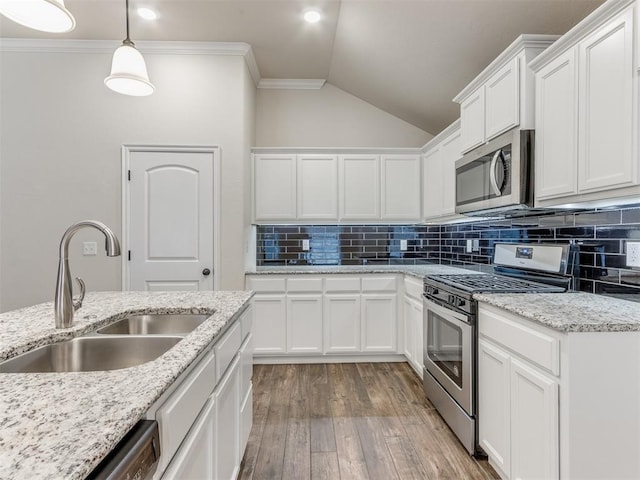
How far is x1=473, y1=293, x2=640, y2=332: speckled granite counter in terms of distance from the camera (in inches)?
51.8

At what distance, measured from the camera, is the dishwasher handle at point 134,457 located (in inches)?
23.3

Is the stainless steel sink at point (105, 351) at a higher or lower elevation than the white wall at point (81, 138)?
lower

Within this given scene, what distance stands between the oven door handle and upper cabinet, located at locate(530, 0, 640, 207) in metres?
0.75

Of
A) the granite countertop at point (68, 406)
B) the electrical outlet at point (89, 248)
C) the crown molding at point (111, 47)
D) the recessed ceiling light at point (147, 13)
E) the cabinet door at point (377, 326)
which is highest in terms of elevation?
the recessed ceiling light at point (147, 13)

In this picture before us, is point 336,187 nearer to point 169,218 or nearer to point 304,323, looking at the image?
point 304,323

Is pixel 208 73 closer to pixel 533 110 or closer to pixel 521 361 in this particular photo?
pixel 533 110

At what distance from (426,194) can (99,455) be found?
3.40m

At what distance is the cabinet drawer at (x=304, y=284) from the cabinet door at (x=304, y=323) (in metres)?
0.06

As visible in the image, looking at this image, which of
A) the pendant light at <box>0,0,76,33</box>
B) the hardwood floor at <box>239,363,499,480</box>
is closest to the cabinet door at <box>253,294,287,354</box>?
the hardwood floor at <box>239,363,499,480</box>

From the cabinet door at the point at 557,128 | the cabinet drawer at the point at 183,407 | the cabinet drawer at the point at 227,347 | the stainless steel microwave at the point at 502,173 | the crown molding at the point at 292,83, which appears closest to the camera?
the cabinet drawer at the point at 183,407

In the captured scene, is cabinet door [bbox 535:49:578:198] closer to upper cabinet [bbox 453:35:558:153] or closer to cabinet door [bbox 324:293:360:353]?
upper cabinet [bbox 453:35:558:153]

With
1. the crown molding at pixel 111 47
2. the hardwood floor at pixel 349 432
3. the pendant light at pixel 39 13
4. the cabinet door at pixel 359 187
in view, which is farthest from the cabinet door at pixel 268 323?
the pendant light at pixel 39 13

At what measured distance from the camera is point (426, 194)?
11.6 feet

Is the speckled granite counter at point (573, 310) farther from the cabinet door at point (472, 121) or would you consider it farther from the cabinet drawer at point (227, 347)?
the cabinet drawer at point (227, 347)
